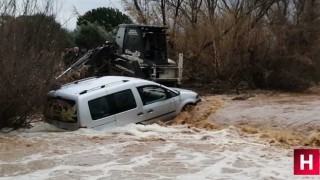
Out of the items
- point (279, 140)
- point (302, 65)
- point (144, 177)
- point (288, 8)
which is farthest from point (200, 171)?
point (288, 8)

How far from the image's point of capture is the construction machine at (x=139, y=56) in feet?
62.1

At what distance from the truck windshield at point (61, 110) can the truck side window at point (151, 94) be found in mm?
1867

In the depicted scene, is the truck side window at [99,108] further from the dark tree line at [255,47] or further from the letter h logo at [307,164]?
the dark tree line at [255,47]

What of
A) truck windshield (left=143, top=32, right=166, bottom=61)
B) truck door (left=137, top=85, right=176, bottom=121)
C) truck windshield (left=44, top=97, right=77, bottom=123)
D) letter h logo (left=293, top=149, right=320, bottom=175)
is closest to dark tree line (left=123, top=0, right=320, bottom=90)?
truck windshield (left=143, top=32, right=166, bottom=61)

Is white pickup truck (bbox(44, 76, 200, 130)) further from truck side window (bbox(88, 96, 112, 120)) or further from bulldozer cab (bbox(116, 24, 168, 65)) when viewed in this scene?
bulldozer cab (bbox(116, 24, 168, 65))

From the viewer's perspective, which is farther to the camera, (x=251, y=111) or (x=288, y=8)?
(x=288, y=8)

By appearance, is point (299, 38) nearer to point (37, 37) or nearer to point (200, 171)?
point (37, 37)

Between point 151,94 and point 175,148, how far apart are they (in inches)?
144

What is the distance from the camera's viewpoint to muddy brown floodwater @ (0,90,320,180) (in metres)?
8.02

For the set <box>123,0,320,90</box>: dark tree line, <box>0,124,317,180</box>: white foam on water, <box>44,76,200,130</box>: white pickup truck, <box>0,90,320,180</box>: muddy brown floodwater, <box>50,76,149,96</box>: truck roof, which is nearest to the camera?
<box>0,124,317,180</box>: white foam on water

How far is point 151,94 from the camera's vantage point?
43.9ft

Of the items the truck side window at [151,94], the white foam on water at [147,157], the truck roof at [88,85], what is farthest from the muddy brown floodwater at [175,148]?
the truck roof at [88,85]

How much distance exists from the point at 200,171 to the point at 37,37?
6.77 metres

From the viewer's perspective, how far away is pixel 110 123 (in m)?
12.3
